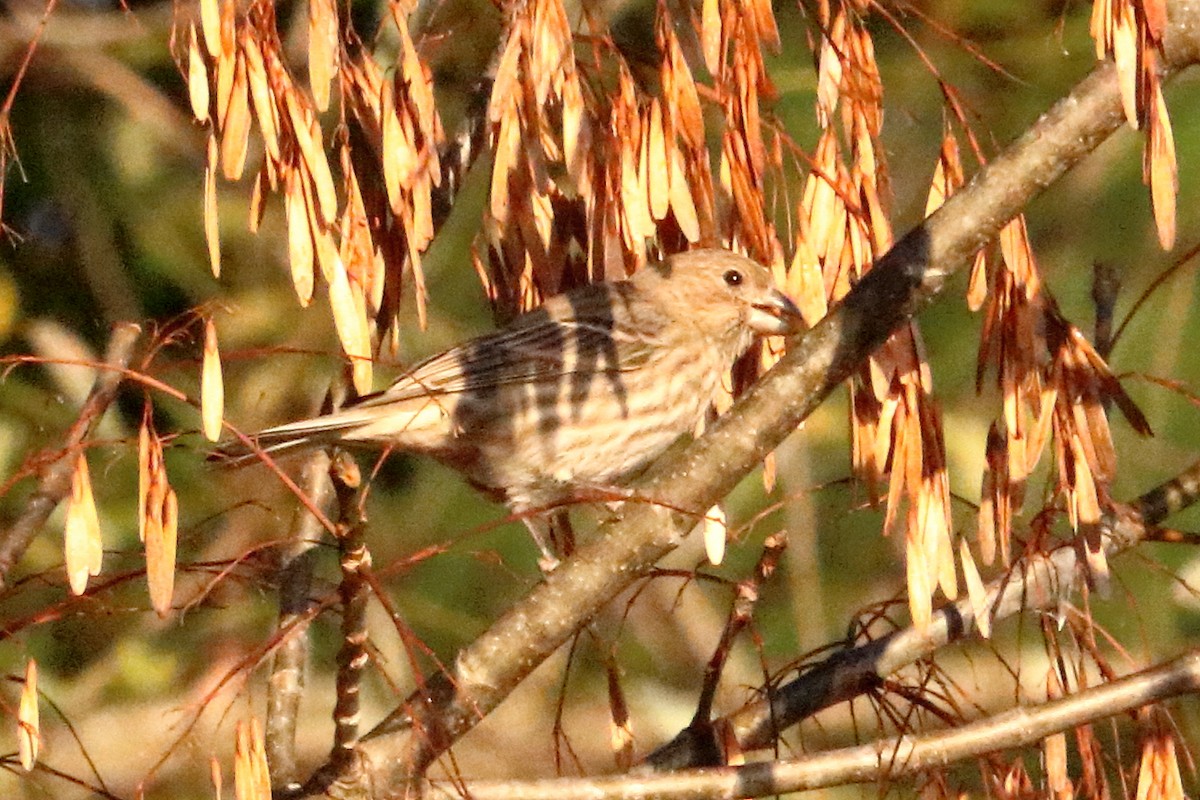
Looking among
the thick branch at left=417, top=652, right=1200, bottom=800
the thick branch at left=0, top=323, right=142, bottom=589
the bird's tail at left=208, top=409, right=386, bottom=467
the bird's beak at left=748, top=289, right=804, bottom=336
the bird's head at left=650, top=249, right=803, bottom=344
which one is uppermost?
the bird's head at left=650, top=249, right=803, bottom=344

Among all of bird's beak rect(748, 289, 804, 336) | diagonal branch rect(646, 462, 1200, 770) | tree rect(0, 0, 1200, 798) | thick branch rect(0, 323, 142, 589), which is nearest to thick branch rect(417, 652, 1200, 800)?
tree rect(0, 0, 1200, 798)

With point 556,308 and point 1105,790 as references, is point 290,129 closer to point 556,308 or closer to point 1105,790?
point 556,308

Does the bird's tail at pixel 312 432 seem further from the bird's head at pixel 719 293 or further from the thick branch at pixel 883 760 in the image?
the thick branch at pixel 883 760

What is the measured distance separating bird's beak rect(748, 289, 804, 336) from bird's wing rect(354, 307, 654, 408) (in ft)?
1.10

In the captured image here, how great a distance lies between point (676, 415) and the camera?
16.0ft

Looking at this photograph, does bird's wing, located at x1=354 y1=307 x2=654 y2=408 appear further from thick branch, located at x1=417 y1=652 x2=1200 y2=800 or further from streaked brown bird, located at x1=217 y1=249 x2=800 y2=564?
thick branch, located at x1=417 y1=652 x2=1200 y2=800

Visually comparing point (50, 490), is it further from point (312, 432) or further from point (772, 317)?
point (772, 317)

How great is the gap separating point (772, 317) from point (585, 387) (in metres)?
0.49

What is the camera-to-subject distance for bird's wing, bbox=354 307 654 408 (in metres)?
4.48

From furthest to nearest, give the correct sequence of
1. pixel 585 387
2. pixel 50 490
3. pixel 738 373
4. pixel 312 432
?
1. pixel 585 387
2. pixel 312 432
3. pixel 738 373
4. pixel 50 490

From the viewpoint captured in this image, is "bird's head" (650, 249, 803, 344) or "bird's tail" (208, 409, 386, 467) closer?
"bird's tail" (208, 409, 386, 467)

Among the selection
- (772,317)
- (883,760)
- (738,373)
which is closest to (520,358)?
(772,317)

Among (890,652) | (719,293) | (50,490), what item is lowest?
(890,652)

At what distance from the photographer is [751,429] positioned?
9.89 feet
